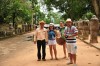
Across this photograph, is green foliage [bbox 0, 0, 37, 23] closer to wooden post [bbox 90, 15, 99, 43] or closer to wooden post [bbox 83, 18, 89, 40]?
wooden post [bbox 83, 18, 89, 40]

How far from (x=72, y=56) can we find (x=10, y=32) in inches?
1225

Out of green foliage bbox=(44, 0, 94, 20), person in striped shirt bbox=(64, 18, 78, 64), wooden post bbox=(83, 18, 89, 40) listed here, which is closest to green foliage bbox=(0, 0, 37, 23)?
green foliage bbox=(44, 0, 94, 20)

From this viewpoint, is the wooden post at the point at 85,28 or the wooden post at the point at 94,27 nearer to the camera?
the wooden post at the point at 94,27

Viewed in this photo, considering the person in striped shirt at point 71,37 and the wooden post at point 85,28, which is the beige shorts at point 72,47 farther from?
the wooden post at point 85,28

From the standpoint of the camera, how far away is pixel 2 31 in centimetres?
3888

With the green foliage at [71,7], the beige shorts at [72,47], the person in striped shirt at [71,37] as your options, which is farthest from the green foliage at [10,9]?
the beige shorts at [72,47]

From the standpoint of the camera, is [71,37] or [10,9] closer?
[71,37]

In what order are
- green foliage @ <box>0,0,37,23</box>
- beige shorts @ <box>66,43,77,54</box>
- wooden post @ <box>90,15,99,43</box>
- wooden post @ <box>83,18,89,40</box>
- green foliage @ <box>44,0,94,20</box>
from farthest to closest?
1. green foliage @ <box>44,0,94,20</box>
2. green foliage @ <box>0,0,37,23</box>
3. wooden post @ <box>83,18,89,40</box>
4. wooden post @ <box>90,15,99,43</box>
5. beige shorts @ <box>66,43,77,54</box>

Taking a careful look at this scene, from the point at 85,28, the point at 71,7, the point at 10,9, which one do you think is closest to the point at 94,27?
the point at 85,28

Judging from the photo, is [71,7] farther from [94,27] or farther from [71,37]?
[71,37]

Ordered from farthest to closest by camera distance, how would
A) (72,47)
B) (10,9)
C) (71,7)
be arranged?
1. (71,7)
2. (10,9)
3. (72,47)

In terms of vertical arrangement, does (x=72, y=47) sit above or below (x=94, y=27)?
below

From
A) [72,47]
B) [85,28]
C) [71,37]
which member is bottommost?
[72,47]

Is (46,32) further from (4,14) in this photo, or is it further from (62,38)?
(4,14)
